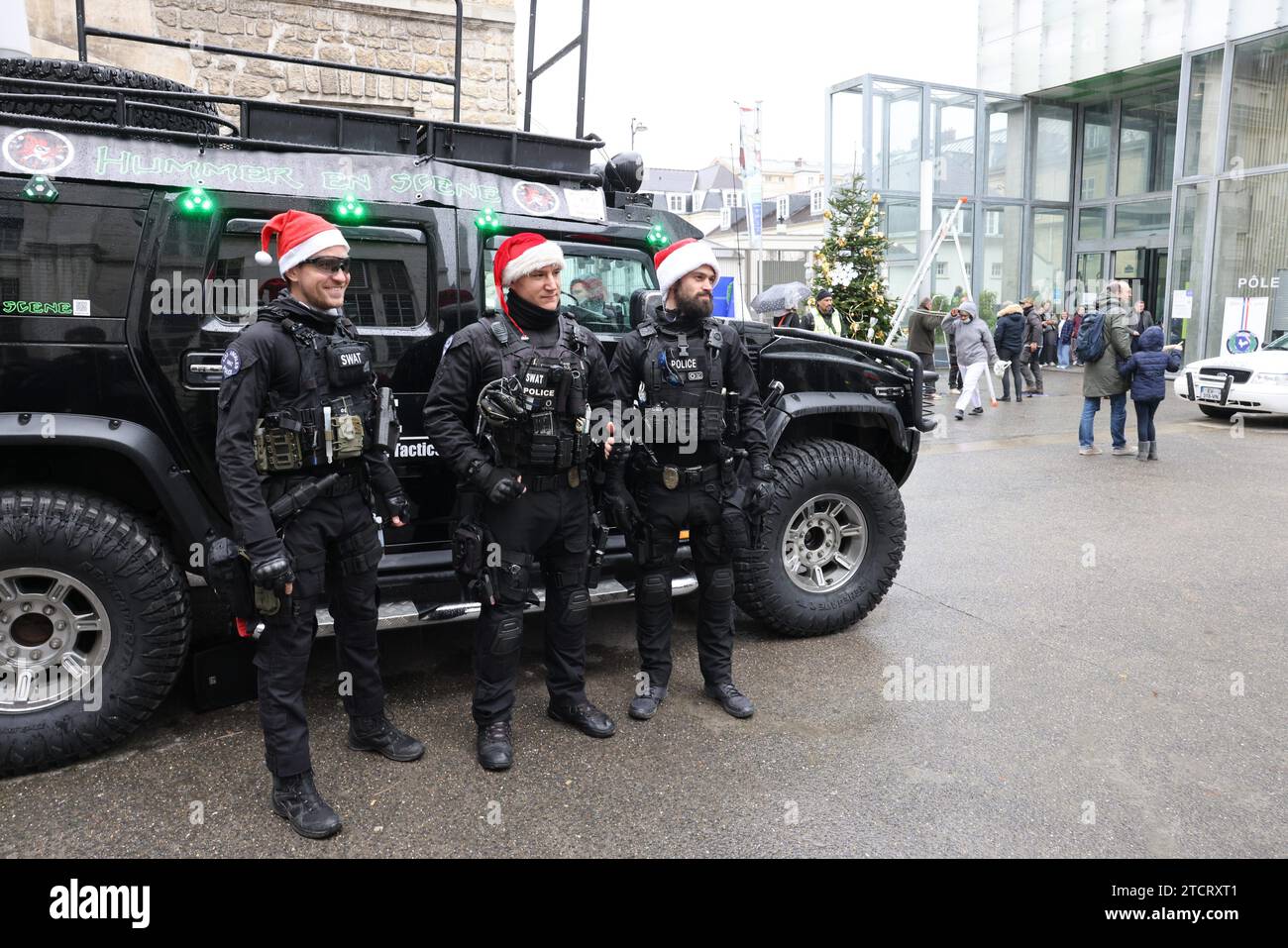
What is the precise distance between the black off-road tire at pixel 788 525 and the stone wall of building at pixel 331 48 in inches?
310

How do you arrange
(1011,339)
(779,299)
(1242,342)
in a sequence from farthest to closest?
(1242,342), (1011,339), (779,299)

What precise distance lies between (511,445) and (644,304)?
1048 millimetres

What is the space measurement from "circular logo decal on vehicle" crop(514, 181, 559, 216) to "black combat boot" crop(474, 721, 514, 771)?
2.25 meters

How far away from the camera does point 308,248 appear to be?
317cm

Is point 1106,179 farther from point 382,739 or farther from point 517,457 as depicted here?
point 382,739

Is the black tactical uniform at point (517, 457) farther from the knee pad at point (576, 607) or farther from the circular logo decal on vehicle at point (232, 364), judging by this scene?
the circular logo decal on vehicle at point (232, 364)

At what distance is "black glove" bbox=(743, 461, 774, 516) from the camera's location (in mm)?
4027

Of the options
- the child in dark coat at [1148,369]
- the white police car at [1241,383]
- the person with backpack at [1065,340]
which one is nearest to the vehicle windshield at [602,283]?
the child in dark coat at [1148,369]

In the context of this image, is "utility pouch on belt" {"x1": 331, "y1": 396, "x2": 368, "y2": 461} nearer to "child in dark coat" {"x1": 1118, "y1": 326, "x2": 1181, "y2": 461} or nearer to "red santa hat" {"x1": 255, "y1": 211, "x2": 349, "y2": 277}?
"red santa hat" {"x1": 255, "y1": 211, "x2": 349, "y2": 277}

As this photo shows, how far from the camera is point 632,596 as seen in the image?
4340 mm

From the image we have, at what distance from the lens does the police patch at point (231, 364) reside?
3039 mm

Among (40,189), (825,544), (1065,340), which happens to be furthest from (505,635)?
(1065,340)

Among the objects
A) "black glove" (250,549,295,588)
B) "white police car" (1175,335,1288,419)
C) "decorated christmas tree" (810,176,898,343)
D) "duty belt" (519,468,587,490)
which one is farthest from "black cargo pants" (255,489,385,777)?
"decorated christmas tree" (810,176,898,343)

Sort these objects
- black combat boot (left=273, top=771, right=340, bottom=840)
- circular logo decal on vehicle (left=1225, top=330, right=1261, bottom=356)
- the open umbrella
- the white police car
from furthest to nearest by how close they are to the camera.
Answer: circular logo decal on vehicle (left=1225, top=330, right=1261, bottom=356) < the white police car < the open umbrella < black combat boot (left=273, top=771, right=340, bottom=840)
